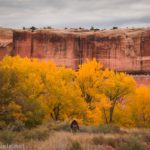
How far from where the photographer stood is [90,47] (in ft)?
261

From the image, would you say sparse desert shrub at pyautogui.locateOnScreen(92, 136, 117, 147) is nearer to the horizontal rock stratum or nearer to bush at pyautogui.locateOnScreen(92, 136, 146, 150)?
bush at pyautogui.locateOnScreen(92, 136, 146, 150)

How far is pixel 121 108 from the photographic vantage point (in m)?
47.0

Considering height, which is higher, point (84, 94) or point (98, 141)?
point (98, 141)

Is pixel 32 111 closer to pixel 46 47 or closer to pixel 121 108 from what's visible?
pixel 121 108

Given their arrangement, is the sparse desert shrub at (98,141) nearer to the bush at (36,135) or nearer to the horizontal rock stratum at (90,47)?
the bush at (36,135)

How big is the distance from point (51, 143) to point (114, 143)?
298 centimetres

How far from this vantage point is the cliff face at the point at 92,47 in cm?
7706

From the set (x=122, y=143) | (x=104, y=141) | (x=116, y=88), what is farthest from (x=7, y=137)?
(x=116, y=88)

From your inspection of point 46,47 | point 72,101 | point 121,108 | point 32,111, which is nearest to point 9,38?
point 46,47

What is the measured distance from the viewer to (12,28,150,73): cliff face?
253ft

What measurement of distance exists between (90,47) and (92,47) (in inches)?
14.1

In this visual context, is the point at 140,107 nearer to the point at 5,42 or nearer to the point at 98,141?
the point at 98,141

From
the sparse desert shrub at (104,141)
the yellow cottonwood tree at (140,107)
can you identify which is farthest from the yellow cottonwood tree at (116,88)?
the sparse desert shrub at (104,141)

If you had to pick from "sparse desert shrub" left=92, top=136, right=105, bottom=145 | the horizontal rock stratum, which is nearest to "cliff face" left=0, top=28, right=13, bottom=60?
the horizontal rock stratum
